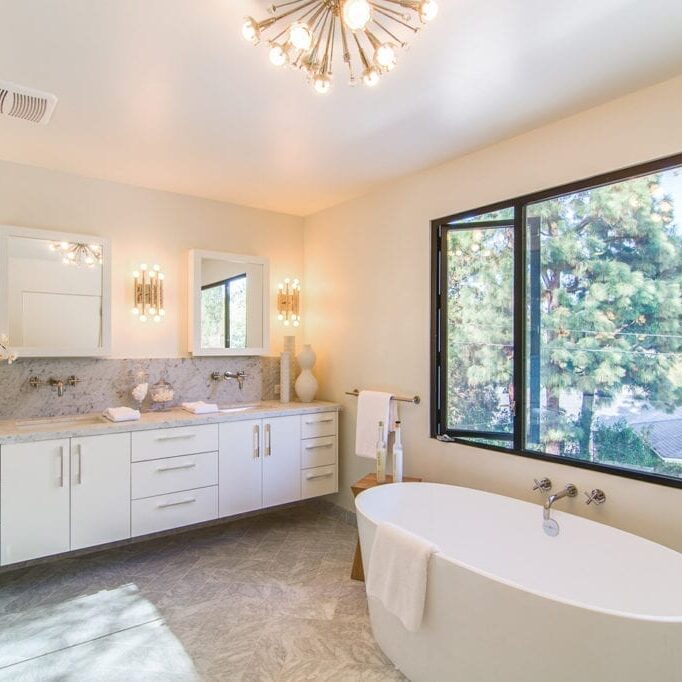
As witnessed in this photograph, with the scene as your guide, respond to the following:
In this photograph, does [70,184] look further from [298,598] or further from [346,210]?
[298,598]

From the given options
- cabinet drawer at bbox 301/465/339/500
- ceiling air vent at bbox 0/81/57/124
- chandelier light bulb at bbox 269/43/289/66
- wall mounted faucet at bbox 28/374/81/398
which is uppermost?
ceiling air vent at bbox 0/81/57/124

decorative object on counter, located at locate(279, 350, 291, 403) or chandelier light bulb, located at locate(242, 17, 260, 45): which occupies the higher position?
chandelier light bulb, located at locate(242, 17, 260, 45)

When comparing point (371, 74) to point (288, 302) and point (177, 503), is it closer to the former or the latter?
point (288, 302)

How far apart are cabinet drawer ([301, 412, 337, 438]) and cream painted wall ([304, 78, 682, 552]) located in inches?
5.5

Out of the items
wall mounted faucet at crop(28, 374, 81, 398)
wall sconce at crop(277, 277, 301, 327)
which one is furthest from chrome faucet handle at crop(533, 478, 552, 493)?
wall mounted faucet at crop(28, 374, 81, 398)

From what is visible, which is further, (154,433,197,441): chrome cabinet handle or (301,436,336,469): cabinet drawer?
(301,436,336,469): cabinet drawer

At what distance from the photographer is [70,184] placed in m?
3.29

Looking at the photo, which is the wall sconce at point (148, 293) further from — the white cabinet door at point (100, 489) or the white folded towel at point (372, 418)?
the white folded towel at point (372, 418)

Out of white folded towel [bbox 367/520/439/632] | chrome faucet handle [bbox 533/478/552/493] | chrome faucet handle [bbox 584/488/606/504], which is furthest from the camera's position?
chrome faucet handle [bbox 533/478/552/493]

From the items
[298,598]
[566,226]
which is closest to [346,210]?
[566,226]

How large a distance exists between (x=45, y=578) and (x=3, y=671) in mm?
907

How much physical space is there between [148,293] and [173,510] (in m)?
1.57

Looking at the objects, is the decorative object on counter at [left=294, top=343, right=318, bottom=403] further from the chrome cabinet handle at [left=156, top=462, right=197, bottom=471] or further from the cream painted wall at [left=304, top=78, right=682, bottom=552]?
the chrome cabinet handle at [left=156, top=462, right=197, bottom=471]

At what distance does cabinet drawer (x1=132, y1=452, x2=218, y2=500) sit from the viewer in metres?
3.00
